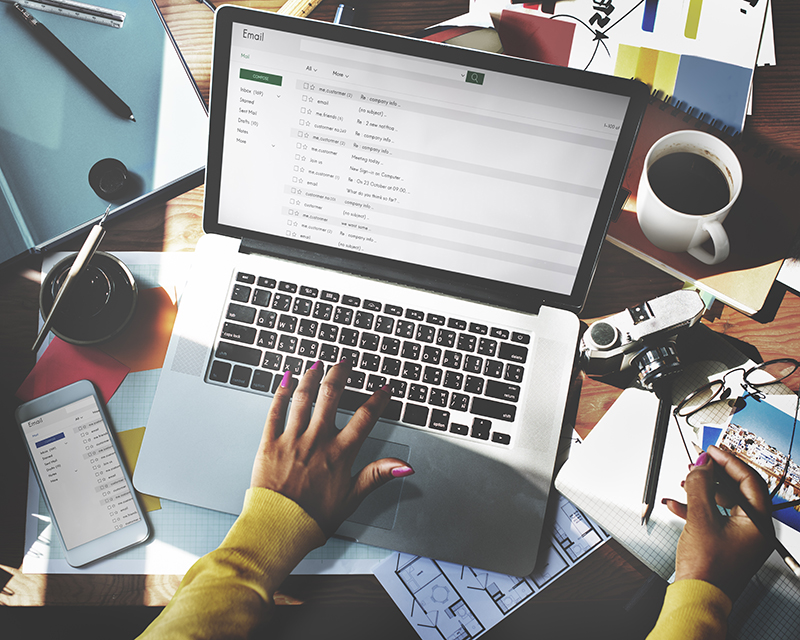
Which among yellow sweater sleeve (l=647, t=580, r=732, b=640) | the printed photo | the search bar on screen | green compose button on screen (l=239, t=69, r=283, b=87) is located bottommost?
yellow sweater sleeve (l=647, t=580, r=732, b=640)

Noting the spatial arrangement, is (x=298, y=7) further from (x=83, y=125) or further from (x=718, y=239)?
(x=718, y=239)

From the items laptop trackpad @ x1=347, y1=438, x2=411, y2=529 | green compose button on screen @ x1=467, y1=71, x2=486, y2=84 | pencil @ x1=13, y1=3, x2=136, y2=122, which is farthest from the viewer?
pencil @ x1=13, y1=3, x2=136, y2=122

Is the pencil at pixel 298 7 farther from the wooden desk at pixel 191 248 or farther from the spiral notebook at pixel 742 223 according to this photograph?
the spiral notebook at pixel 742 223

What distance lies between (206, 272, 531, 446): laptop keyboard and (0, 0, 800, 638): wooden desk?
0.15 meters

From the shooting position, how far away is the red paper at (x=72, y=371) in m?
0.81

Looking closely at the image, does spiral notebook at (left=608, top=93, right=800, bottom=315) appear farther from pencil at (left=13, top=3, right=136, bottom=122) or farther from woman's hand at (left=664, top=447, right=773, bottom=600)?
pencil at (left=13, top=3, right=136, bottom=122)

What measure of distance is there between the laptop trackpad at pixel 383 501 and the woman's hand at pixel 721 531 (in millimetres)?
392

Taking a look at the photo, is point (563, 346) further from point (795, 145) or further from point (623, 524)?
point (795, 145)

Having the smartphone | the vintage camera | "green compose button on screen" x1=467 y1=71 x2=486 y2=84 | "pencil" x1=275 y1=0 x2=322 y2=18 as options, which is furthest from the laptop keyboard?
"pencil" x1=275 y1=0 x2=322 y2=18

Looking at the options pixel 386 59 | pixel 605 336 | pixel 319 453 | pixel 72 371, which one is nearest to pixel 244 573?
pixel 319 453

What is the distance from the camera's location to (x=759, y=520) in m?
0.69

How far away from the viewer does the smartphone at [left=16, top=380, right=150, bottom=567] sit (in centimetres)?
77

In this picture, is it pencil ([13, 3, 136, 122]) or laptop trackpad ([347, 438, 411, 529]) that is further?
pencil ([13, 3, 136, 122])

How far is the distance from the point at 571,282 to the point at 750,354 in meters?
0.31
